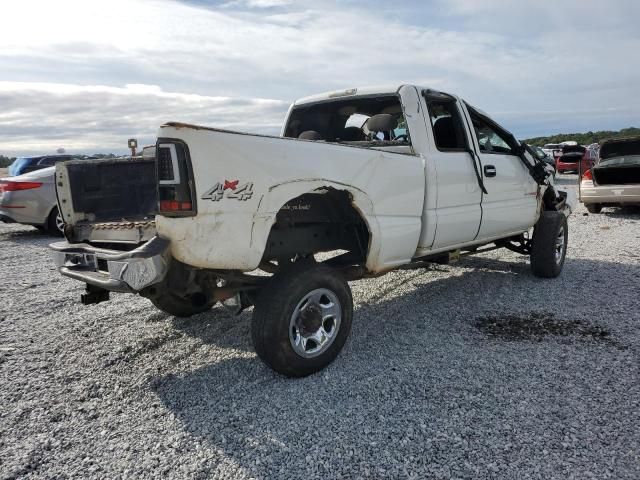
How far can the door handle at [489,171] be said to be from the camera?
519 cm

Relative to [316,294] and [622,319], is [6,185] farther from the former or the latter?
[622,319]

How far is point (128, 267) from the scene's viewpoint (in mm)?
2996

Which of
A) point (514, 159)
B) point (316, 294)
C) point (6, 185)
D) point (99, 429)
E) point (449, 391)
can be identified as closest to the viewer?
point (99, 429)

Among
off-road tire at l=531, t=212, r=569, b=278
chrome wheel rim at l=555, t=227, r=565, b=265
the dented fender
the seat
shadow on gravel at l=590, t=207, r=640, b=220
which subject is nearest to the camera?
the dented fender

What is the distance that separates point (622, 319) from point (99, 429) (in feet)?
14.3

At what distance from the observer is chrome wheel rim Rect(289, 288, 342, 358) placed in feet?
11.4

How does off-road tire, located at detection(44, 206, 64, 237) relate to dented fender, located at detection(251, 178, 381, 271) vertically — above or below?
below

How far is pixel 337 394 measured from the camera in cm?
328

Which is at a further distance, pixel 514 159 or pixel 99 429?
pixel 514 159

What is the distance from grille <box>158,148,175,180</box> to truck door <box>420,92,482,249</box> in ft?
7.53

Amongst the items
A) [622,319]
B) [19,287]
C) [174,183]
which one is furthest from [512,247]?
[19,287]

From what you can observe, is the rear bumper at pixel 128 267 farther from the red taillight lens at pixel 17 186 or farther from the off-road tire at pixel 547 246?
the red taillight lens at pixel 17 186

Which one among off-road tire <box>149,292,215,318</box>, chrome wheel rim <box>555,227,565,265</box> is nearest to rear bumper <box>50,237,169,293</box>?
off-road tire <box>149,292,215,318</box>

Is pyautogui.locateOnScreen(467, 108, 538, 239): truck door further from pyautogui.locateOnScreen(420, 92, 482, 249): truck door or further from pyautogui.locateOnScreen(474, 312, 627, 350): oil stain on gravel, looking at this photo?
pyautogui.locateOnScreen(474, 312, 627, 350): oil stain on gravel
